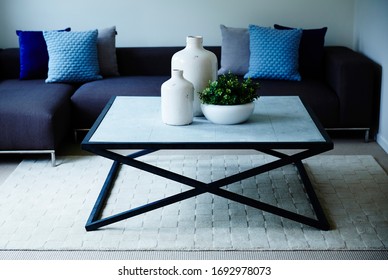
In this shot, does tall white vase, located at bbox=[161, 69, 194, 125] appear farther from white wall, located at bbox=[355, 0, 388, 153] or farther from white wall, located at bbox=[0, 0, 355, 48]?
white wall, located at bbox=[0, 0, 355, 48]

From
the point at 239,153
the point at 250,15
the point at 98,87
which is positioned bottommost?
the point at 239,153

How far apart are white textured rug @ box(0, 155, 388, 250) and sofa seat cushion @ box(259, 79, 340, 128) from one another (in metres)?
0.42

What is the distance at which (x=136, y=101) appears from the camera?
3.91m

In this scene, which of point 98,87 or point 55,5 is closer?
point 98,87

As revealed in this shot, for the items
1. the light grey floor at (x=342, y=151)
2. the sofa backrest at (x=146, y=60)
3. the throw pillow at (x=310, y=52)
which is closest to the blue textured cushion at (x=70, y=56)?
the sofa backrest at (x=146, y=60)

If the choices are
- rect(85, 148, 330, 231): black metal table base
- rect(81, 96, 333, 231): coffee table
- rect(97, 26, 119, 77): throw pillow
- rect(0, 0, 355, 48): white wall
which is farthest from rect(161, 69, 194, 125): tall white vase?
rect(0, 0, 355, 48): white wall

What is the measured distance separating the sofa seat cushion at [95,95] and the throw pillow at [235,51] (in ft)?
2.12

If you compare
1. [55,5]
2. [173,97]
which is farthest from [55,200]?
[55,5]

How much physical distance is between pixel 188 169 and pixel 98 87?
114 centimetres

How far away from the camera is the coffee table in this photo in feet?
10.2

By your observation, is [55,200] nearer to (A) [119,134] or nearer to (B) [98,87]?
(A) [119,134]

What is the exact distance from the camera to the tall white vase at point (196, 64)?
344cm

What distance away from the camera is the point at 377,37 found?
484 cm

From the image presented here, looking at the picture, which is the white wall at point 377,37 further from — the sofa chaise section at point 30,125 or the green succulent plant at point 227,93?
the sofa chaise section at point 30,125
